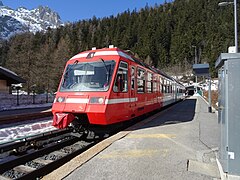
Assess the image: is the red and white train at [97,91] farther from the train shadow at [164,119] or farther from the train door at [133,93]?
the train shadow at [164,119]

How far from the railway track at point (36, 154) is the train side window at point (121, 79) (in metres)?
2.07

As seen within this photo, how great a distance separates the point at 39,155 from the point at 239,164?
504 centimetres

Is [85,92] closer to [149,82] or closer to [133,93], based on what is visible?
[133,93]

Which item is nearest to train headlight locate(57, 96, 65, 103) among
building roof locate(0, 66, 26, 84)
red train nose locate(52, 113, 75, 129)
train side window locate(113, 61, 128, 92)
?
red train nose locate(52, 113, 75, 129)

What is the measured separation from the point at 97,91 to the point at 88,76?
78cm

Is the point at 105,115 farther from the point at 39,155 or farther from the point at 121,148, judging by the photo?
the point at 39,155

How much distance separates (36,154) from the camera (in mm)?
6590

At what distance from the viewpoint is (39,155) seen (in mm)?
6723

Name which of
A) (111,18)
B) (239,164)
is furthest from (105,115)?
(111,18)

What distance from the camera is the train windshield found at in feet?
26.3

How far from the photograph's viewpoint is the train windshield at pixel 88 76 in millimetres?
8031

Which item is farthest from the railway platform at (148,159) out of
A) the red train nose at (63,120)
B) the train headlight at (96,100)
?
the red train nose at (63,120)

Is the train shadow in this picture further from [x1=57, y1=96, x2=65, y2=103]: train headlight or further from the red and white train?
[x1=57, y1=96, x2=65, y2=103]: train headlight

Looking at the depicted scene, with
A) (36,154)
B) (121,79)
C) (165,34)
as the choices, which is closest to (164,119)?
(121,79)
